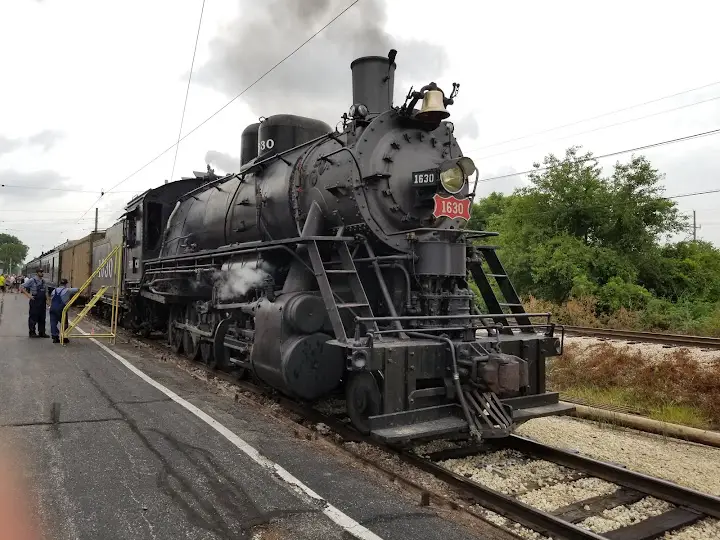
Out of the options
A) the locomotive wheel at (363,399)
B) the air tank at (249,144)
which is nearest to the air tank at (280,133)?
the air tank at (249,144)

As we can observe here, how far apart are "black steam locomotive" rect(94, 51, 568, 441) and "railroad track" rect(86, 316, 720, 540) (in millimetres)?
355

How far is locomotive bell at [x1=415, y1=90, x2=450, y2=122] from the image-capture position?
617cm

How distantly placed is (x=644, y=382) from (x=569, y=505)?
17.5 ft

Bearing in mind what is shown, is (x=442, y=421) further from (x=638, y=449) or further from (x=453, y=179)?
(x=453, y=179)

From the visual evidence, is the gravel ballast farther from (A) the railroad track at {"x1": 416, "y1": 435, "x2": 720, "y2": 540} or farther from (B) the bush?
(B) the bush

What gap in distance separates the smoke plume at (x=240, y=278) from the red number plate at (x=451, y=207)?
2274 millimetres

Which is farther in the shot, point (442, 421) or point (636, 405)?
point (636, 405)

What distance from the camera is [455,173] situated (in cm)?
603

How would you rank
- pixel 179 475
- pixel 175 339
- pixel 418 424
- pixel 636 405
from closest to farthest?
pixel 179 475 → pixel 418 424 → pixel 636 405 → pixel 175 339

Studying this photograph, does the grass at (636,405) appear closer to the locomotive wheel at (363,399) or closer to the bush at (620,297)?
the locomotive wheel at (363,399)

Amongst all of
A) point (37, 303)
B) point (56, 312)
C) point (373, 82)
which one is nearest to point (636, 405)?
point (373, 82)

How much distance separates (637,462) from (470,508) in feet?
8.09

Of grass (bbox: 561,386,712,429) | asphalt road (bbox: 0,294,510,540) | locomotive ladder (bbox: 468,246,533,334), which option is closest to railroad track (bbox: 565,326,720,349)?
grass (bbox: 561,386,712,429)

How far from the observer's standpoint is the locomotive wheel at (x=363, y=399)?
4938 mm
